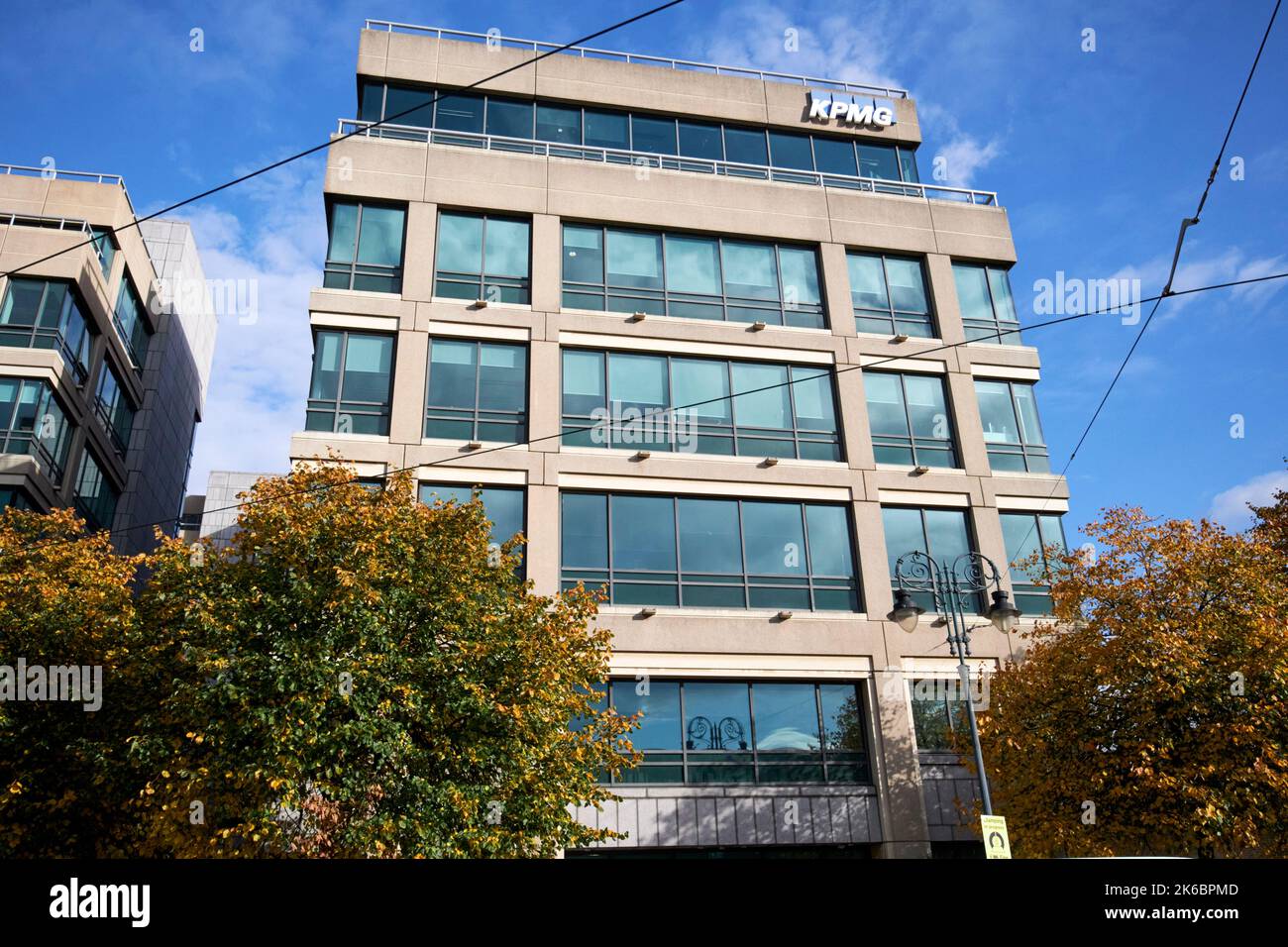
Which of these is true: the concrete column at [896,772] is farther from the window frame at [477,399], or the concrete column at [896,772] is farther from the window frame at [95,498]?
the window frame at [95,498]

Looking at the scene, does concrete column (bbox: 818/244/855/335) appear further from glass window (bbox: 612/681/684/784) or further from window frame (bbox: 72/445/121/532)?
window frame (bbox: 72/445/121/532)

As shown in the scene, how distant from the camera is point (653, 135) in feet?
92.3

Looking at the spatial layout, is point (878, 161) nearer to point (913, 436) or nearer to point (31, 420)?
point (913, 436)

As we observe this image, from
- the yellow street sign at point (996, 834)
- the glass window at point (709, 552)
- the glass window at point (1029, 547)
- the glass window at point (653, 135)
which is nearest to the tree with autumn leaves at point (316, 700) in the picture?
the glass window at point (709, 552)

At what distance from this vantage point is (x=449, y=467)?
21578 millimetres

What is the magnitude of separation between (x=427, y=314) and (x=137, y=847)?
44.3ft

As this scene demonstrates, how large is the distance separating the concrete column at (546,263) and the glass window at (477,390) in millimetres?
1494

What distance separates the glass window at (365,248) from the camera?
23.3 meters

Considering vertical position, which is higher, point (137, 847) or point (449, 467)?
point (449, 467)

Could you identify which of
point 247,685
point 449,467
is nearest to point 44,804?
point 247,685

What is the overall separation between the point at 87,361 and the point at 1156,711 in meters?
31.9

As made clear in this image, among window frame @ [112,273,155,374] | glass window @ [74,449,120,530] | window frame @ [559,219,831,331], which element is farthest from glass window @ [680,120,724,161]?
glass window @ [74,449,120,530]
